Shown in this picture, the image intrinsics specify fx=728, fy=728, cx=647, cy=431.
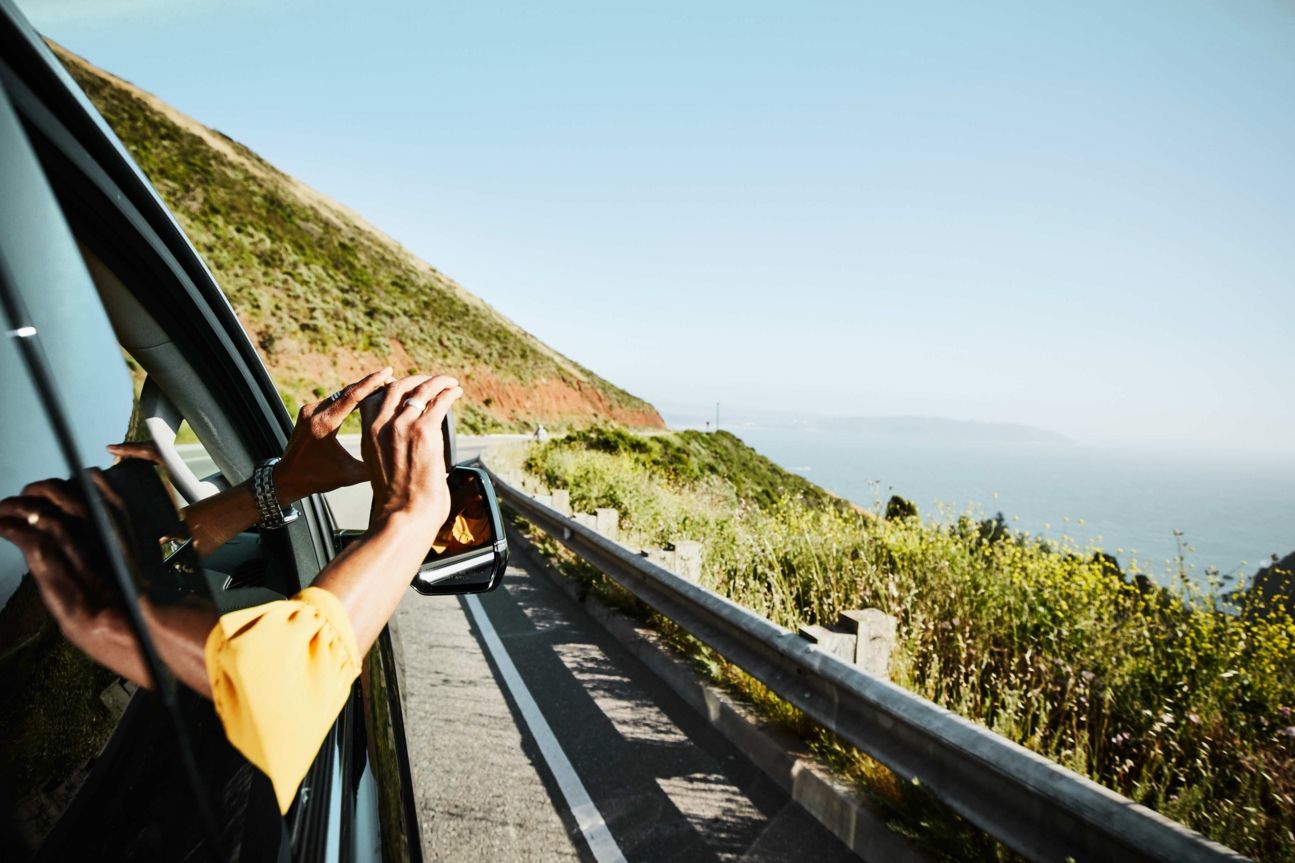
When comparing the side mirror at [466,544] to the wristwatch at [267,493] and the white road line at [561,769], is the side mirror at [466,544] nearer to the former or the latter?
the wristwatch at [267,493]

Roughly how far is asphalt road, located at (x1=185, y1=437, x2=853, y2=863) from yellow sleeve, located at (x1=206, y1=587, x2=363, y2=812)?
4.65ft

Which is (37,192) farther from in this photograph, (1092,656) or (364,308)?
(364,308)

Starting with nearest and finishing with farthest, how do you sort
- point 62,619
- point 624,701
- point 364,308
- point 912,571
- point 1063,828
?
point 62,619
point 1063,828
point 624,701
point 912,571
point 364,308

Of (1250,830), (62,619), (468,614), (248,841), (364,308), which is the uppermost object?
(364,308)

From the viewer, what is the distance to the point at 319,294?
57.8 m

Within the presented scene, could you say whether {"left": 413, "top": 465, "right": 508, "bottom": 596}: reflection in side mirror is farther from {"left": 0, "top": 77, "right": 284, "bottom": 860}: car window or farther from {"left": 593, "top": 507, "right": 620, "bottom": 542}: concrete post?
{"left": 593, "top": 507, "right": 620, "bottom": 542}: concrete post

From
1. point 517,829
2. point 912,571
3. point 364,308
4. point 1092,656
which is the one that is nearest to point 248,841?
point 517,829

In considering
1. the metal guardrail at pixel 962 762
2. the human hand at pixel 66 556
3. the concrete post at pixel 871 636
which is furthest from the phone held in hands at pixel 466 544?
the concrete post at pixel 871 636

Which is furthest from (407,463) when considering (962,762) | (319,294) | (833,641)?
(319,294)

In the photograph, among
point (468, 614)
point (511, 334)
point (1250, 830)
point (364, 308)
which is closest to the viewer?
point (1250, 830)

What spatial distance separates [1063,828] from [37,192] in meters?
2.78

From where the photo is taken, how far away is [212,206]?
5744 cm

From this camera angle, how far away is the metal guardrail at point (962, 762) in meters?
1.95

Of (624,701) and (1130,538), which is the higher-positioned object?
(1130,538)
